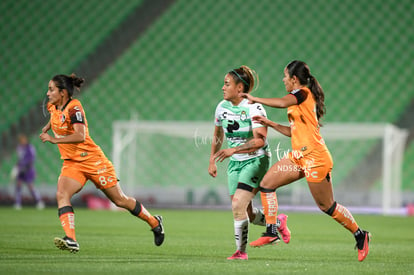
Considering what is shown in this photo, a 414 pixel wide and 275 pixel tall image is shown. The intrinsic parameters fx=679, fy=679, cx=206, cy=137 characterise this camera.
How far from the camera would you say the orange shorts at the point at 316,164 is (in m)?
6.10

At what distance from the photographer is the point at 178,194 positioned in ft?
58.7

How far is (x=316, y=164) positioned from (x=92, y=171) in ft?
7.01

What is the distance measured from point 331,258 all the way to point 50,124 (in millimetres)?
3058

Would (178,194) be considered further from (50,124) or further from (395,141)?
(50,124)

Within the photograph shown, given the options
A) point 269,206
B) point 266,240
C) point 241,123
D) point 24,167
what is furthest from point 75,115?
point 24,167

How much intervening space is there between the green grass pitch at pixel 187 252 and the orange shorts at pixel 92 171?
686 millimetres

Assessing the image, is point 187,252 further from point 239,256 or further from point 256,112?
point 256,112

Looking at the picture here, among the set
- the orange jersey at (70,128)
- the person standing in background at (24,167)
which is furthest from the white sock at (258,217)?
the person standing in background at (24,167)

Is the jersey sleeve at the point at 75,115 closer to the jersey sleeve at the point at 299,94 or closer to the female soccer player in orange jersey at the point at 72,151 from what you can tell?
the female soccer player in orange jersey at the point at 72,151

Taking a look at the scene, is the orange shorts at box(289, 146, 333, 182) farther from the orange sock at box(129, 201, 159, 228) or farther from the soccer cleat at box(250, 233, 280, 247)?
the orange sock at box(129, 201, 159, 228)

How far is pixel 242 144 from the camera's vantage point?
21.0ft

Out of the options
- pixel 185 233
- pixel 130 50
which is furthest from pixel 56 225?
pixel 130 50

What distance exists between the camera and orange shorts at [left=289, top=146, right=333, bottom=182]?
6.10 meters

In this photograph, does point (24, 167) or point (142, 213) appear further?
point (24, 167)
